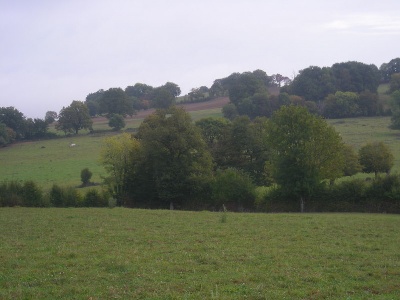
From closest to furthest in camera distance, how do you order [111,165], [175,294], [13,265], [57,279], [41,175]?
[175,294]
[57,279]
[13,265]
[111,165]
[41,175]

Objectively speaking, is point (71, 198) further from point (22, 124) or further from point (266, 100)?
point (266, 100)

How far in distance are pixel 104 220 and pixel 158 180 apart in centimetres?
2242

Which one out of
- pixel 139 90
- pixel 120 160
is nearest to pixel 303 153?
pixel 120 160

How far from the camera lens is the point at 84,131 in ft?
383

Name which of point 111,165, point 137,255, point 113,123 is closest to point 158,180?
point 111,165

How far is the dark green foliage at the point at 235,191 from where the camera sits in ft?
154

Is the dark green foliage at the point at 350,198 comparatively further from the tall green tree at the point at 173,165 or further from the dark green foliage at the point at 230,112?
the dark green foliage at the point at 230,112

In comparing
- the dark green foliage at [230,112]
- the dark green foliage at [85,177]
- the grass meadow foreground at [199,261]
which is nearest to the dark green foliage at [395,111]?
the dark green foliage at [230,112]

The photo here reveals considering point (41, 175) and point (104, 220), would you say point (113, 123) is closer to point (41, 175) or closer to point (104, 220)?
point (41, 175)

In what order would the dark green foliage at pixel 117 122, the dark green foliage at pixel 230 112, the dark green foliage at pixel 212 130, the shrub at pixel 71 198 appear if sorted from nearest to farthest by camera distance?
the shrub at pixel 71 198 → the dark green foliage at pixel 212 130 → the dark green foliage at pixel 117 122 → the dark green foliage at pixel 230 112

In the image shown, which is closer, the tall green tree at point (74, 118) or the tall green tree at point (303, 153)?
the tall green tree at point (303, 153)

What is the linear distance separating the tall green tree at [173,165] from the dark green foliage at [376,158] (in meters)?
21.5

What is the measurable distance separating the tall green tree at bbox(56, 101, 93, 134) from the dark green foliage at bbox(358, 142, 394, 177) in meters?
73.7

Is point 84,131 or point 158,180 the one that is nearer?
point 158,180
